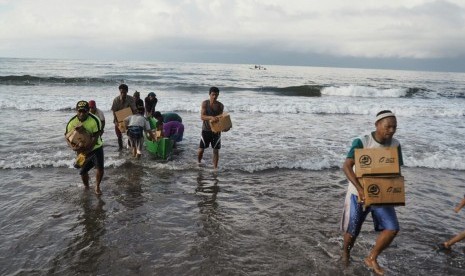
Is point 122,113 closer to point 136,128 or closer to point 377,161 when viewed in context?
point 136,128

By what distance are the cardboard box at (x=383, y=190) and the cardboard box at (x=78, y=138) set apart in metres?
4.21

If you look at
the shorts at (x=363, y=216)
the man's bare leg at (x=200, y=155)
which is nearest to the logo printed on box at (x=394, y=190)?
the shorts at (x=363, y=216)

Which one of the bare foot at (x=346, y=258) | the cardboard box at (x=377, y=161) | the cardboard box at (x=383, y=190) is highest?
the cardboard box at (x=377, y=161)

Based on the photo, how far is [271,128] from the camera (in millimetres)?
14281

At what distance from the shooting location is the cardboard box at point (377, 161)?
12.4 feet

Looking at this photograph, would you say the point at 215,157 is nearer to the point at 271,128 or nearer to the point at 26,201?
the point at 26,201

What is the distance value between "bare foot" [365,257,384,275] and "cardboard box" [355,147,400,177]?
116 cm

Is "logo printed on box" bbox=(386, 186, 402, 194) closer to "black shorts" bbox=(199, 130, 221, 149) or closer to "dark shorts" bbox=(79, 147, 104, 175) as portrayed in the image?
"dark shorts" bbox=(79, 147, 104, 175)

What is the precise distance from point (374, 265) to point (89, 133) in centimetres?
460

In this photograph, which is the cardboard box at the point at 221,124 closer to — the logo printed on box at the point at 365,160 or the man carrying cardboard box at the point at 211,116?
the man carrying cardboard box at the point at 211,116

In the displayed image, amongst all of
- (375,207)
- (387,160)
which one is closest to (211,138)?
(375,207)

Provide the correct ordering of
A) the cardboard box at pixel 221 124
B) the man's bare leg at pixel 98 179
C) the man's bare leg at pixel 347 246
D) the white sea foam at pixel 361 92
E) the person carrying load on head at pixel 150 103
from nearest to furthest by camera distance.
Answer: the man's bare leg at pixel 347 246 → the man's bare leg at pixel 98 179 → the cardboard box at pixel 221 124 → the person carrying load on head at pixel 150 103 → the white sea foam at pixel 361 92

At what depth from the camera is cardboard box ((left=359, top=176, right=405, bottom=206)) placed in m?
3.76

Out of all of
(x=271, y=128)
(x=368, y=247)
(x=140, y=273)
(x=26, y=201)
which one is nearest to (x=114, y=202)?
(x=26, y=201)
